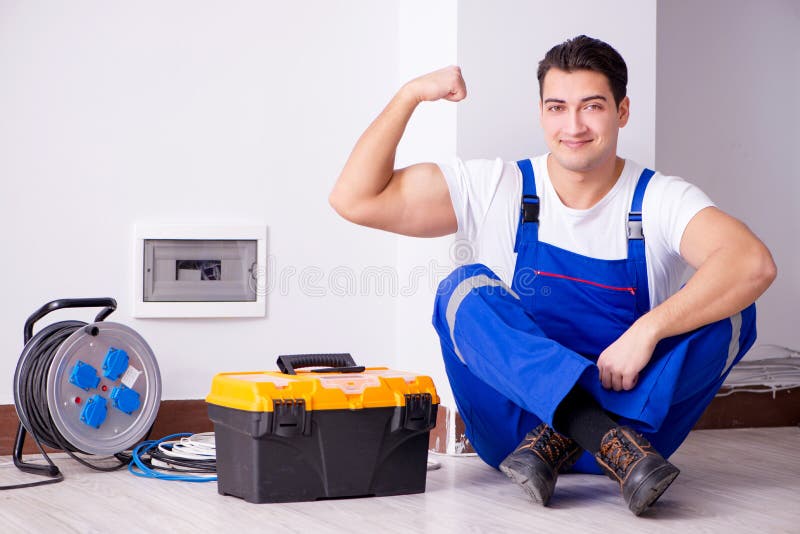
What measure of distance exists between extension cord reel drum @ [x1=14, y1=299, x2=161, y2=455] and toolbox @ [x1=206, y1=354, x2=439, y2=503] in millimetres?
455

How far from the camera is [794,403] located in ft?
11.2

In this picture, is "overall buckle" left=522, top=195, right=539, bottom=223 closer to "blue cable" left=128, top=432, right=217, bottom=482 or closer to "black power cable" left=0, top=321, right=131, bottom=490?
"blue cable" left=128, top=432, right=217, bottom=482

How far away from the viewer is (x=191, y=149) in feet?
9.27

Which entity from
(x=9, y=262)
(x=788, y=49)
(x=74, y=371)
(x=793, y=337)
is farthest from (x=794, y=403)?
(x=9, y=262)

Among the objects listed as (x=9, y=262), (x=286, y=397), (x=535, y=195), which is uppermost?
(x=535, y=195)

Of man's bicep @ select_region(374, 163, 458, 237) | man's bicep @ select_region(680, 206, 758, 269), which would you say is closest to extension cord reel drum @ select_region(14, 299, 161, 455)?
man's bicep @ select_region(374, 163, 458, 237)

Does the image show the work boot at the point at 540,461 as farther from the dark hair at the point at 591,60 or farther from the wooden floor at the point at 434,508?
the dark hair at the point at 591,60

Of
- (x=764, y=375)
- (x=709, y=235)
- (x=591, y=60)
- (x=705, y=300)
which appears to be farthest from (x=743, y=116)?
(x=705, y=300)

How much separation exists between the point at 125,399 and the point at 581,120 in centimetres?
141

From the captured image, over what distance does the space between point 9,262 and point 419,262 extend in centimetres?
122

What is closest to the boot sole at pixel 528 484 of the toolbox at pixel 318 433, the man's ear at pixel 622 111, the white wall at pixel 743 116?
the toolbox at pixel 318 433

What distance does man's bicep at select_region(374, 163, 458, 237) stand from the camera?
2244 mm

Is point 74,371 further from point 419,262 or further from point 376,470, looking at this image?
point 419,262

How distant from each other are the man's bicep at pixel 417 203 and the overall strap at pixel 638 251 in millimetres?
446
